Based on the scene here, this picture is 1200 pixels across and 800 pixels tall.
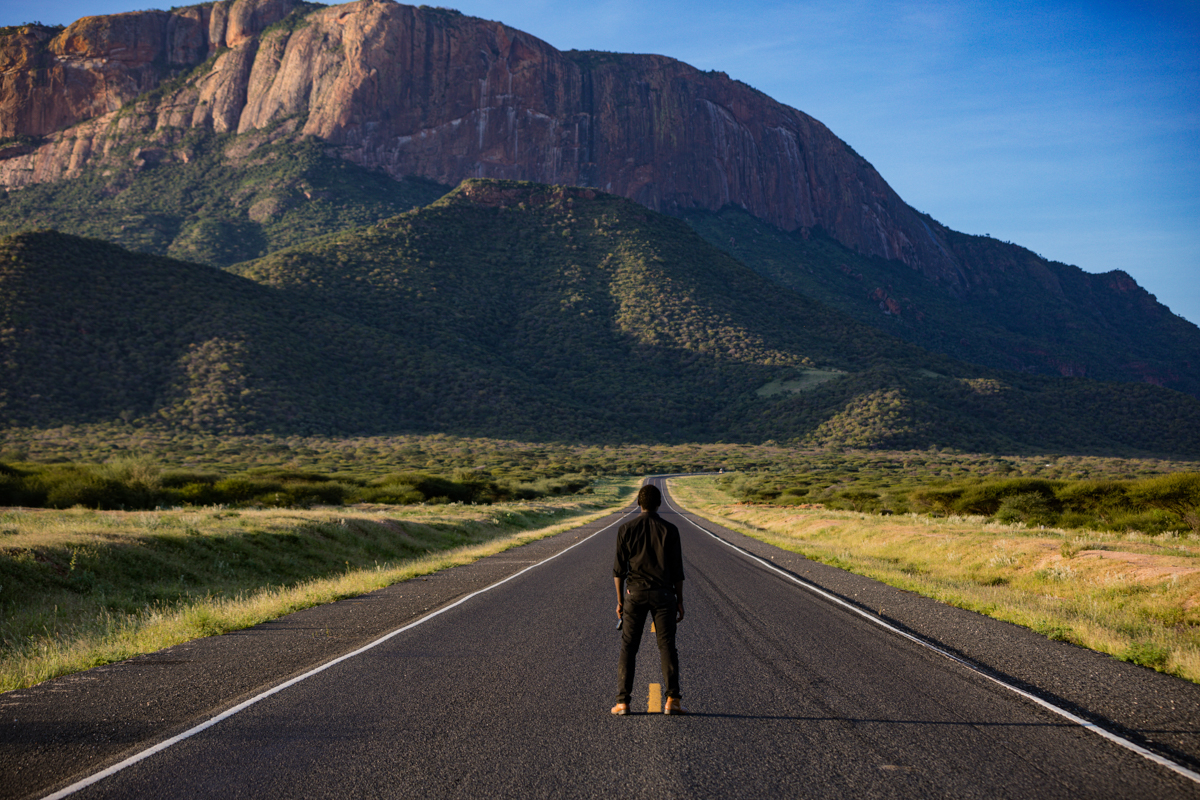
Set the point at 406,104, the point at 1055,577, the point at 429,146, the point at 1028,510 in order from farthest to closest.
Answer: the point at 406,104
the point at 429,146
the point at 1028,510
the point at 1055,577

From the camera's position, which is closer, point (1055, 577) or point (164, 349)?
point (1055, 577)

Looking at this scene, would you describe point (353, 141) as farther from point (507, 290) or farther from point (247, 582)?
point (247, 582)

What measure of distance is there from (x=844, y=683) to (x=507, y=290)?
A: 94882 millimetres

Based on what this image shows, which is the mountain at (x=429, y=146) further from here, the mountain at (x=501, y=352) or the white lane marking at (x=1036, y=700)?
the white lane marking at (x=1036, y=700)

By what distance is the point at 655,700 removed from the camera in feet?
21.6

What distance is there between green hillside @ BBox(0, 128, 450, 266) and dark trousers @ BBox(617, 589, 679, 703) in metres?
111

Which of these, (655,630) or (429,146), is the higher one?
(429,146)

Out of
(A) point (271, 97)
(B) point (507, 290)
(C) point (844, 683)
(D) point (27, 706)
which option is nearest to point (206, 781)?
(D) point (27, 706)

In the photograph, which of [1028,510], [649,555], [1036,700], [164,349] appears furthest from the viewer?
[164,349]

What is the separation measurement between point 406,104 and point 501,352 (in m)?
92.5

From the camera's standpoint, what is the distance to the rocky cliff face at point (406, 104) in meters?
148

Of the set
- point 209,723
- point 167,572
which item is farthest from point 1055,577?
point 167,572

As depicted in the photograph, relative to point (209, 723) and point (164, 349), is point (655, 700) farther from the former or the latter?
point (164, 349)

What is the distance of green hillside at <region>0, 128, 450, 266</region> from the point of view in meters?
110
